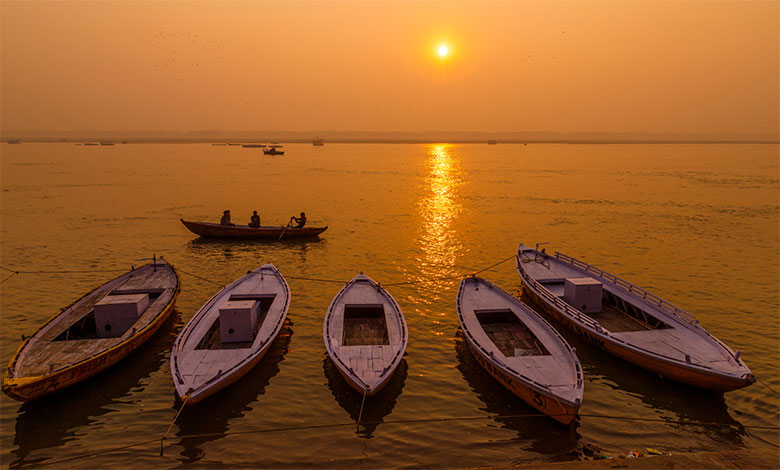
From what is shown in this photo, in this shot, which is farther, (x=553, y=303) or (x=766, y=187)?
(x=766, y=187)

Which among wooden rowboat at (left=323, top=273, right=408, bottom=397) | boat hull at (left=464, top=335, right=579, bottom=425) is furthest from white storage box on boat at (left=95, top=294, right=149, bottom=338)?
boat hull at (left=464, top=335, right=579, bottom=425)

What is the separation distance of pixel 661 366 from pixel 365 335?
1107 cm

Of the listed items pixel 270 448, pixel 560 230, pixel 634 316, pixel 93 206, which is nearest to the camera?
pixel 270 448

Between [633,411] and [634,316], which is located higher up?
[634,316]

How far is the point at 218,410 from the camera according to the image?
13.3 meters

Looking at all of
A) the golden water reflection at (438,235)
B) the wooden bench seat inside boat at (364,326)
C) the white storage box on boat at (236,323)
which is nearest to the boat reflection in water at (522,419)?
the wooden bench seat inside boat at (364,326)

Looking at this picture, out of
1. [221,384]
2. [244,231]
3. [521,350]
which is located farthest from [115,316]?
[244,231]

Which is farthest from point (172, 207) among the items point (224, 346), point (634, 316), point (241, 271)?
point (634, 316)

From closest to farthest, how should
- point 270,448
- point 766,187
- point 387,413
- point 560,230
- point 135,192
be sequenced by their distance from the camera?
point 270,448, point 387,413, point 560,230, point 135,192, point 766,187

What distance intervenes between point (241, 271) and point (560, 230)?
31.6m

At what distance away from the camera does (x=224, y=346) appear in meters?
15.3

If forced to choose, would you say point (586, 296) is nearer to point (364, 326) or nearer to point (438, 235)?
point (364, 326)

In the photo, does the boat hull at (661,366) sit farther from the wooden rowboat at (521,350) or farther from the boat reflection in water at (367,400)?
the boat reflection in water at (367,400)

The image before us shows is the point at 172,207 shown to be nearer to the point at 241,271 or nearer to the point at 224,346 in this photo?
the point at 241,271
